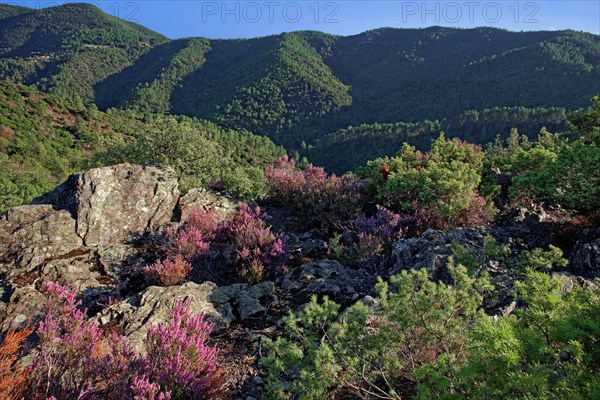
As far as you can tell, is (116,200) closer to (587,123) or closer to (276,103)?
(587,123)

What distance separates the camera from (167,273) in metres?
6.23

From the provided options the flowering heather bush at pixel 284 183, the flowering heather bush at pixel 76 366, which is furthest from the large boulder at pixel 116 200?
the flowering heather bush at pixel 76 366

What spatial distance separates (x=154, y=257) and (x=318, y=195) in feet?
14.5

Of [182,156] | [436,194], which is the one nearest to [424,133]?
[182,156]

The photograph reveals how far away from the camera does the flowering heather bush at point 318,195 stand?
29.1 feet

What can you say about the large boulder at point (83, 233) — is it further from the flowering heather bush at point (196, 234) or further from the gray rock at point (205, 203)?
the flowering heather bush at point (196, 234)

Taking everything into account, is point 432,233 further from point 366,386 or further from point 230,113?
point 230,113

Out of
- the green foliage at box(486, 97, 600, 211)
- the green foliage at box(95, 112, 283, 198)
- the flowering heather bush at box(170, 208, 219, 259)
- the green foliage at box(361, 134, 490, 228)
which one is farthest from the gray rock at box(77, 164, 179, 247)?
the green foliage at box(486, 97, 600, 211)

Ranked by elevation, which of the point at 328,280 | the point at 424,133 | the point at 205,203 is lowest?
the point at 424,133

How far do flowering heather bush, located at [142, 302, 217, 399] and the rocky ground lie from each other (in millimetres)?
580

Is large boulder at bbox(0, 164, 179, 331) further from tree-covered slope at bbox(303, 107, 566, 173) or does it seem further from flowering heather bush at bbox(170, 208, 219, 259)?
tree-covered slope at bbox(303, 107, 566, 173)

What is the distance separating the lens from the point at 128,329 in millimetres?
4762

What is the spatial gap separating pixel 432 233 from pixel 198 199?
580 centimetres

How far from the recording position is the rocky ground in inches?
199
